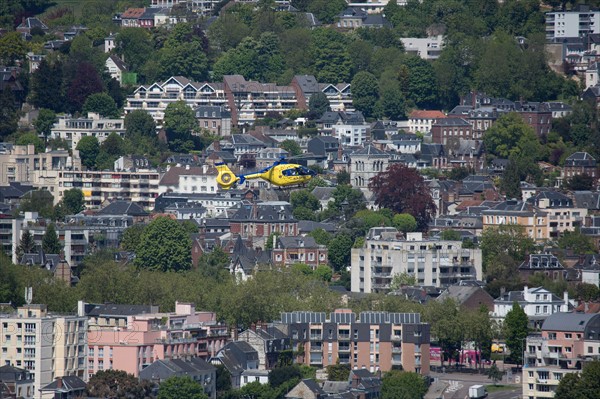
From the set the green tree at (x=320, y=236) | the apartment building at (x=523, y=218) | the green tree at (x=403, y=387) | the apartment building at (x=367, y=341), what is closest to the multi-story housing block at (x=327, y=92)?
the apartment building at (x=523, y=218)

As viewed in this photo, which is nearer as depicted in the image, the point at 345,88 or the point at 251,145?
the point at 251,145

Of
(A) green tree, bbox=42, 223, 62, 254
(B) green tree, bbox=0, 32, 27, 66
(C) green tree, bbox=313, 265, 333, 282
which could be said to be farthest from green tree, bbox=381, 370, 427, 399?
(B) green tree, bbox=0, 32, 27, 66

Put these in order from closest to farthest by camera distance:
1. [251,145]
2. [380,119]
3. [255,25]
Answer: [251,145] < [380,119] < [255,25]

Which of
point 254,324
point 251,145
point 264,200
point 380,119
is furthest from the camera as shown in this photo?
point 380,119

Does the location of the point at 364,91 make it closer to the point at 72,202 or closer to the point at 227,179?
the point at 227,179

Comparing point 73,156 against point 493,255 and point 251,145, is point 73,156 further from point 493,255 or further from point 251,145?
point 493,255

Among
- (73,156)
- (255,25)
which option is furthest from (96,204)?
(255,25)
